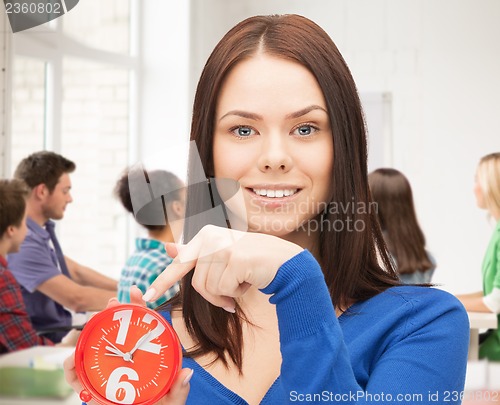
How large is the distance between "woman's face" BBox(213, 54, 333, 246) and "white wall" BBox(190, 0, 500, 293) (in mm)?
2965

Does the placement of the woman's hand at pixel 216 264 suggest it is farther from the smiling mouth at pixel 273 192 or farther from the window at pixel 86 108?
the window at pixel 86 108

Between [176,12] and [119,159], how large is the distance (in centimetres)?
74

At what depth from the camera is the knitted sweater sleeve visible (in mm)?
471

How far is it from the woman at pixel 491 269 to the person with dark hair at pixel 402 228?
0.17 meters

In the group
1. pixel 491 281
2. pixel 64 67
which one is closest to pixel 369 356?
pixel 491 281

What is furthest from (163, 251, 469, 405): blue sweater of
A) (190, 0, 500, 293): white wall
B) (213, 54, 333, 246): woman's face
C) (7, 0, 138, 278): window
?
(190, 0, 500, 293): white wall

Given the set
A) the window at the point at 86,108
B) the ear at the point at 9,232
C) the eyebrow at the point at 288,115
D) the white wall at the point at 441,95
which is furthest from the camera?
the white wall at the point at 441,95

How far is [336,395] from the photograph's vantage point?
479 millimetres

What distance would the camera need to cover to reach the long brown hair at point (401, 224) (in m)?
2.19

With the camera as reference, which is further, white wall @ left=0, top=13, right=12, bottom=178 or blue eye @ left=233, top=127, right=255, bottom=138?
white wall @ left=0, top=13, right=12, bottom=178

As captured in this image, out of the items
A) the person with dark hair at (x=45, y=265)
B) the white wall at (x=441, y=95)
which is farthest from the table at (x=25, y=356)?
the white wall at (x=441, y=95)

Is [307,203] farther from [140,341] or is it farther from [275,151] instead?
[140,341]

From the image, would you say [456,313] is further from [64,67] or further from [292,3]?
[292,3]

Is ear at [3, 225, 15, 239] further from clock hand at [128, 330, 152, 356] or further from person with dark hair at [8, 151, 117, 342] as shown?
clock hand at [128, 330, 152, 356]
